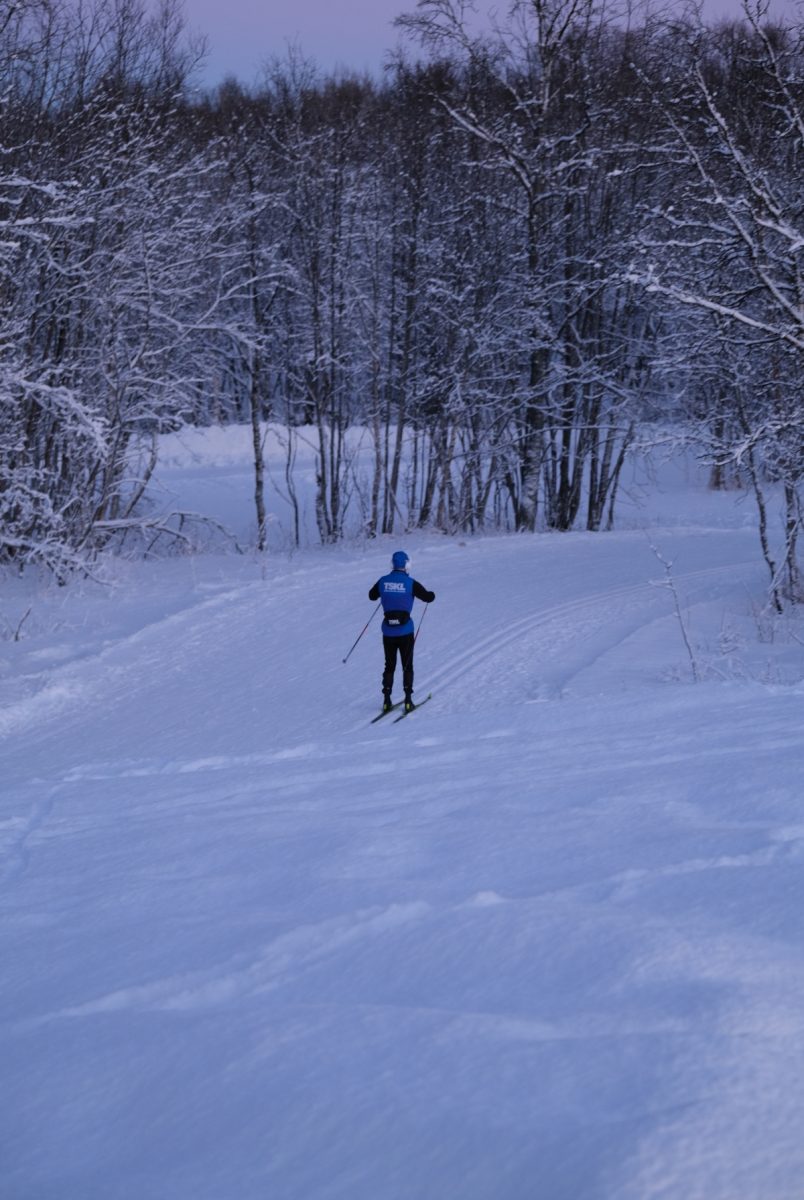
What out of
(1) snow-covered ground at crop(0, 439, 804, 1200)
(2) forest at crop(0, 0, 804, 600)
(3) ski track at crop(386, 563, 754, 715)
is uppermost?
(2) forest at crop(0, 0, 804, 600)

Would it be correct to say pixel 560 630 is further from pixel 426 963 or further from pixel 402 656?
pixel 426 963

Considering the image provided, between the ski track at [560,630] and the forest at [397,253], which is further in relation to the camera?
the forest at [397,253]

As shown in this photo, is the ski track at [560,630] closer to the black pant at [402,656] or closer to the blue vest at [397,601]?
the black pant at [402,656]

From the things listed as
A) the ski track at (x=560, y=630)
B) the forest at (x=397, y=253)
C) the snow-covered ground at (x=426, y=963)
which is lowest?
the ski track at (x=560, y=630)

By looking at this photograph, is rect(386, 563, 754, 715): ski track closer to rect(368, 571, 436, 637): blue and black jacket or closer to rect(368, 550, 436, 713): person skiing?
rect(368, 550, 436, 713): person skiing

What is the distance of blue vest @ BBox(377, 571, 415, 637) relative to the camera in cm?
1190

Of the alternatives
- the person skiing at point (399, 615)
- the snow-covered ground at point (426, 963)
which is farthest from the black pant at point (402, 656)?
the snow-covered ground at point (426, 963)

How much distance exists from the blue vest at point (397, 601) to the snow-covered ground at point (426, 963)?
110 inches

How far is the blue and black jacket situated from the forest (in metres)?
3.85

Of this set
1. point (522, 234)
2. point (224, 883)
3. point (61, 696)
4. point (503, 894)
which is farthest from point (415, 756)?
point (522, 234)

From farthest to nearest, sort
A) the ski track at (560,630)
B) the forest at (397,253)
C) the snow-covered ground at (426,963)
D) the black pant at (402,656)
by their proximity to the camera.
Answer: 1. the forest at (397,253)
2. the ski track at (560,630)
3. the black pant at (402,656)
4. the snow-covered ground at (426,963)

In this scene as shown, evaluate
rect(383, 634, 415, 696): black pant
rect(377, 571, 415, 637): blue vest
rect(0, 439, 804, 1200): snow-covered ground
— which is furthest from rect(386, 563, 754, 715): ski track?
rect(0, 439, 804, 1200): snow-covered ground

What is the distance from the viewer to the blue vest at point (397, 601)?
11.9 m

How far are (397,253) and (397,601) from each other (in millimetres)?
17039
